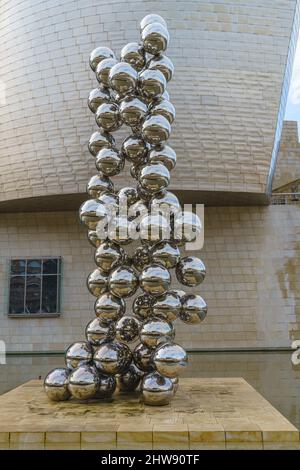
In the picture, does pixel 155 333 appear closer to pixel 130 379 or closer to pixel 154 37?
pixel 130 379

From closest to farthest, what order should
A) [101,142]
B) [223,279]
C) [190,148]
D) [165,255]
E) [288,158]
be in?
[165,255]
[101,142]
[190,148]
[223,279]
[288,158]

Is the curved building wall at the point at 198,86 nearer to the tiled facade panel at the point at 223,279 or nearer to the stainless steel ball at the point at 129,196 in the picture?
the tiled facade panel at the point at 223,279

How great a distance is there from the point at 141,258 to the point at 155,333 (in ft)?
3.08

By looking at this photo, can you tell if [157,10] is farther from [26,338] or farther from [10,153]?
[26,338]

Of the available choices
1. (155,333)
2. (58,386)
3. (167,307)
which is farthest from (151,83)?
(58,386)

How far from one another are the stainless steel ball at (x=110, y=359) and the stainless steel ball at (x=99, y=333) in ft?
0.57

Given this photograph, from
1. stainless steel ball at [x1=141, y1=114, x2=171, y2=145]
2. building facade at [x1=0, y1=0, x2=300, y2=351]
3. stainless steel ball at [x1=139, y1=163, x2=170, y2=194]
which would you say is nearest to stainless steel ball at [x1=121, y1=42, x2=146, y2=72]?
stainless steel ball at [x1=141, y1=114, x2=171, y2=145]

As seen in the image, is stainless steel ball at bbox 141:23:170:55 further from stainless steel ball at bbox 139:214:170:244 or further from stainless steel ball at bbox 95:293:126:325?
stainless steel ball at bbox 95:293:126:325

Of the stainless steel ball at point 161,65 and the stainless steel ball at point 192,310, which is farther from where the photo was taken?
the stainless steel ball at point 161,65

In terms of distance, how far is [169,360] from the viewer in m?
4.25

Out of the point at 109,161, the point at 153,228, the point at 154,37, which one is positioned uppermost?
the point at 154,37

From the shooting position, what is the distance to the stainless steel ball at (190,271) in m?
4.87

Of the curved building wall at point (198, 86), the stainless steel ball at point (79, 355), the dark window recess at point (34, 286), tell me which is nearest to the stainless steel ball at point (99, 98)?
the stainless steel ball at point (79, 355)

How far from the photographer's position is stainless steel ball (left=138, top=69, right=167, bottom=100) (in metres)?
5.00
